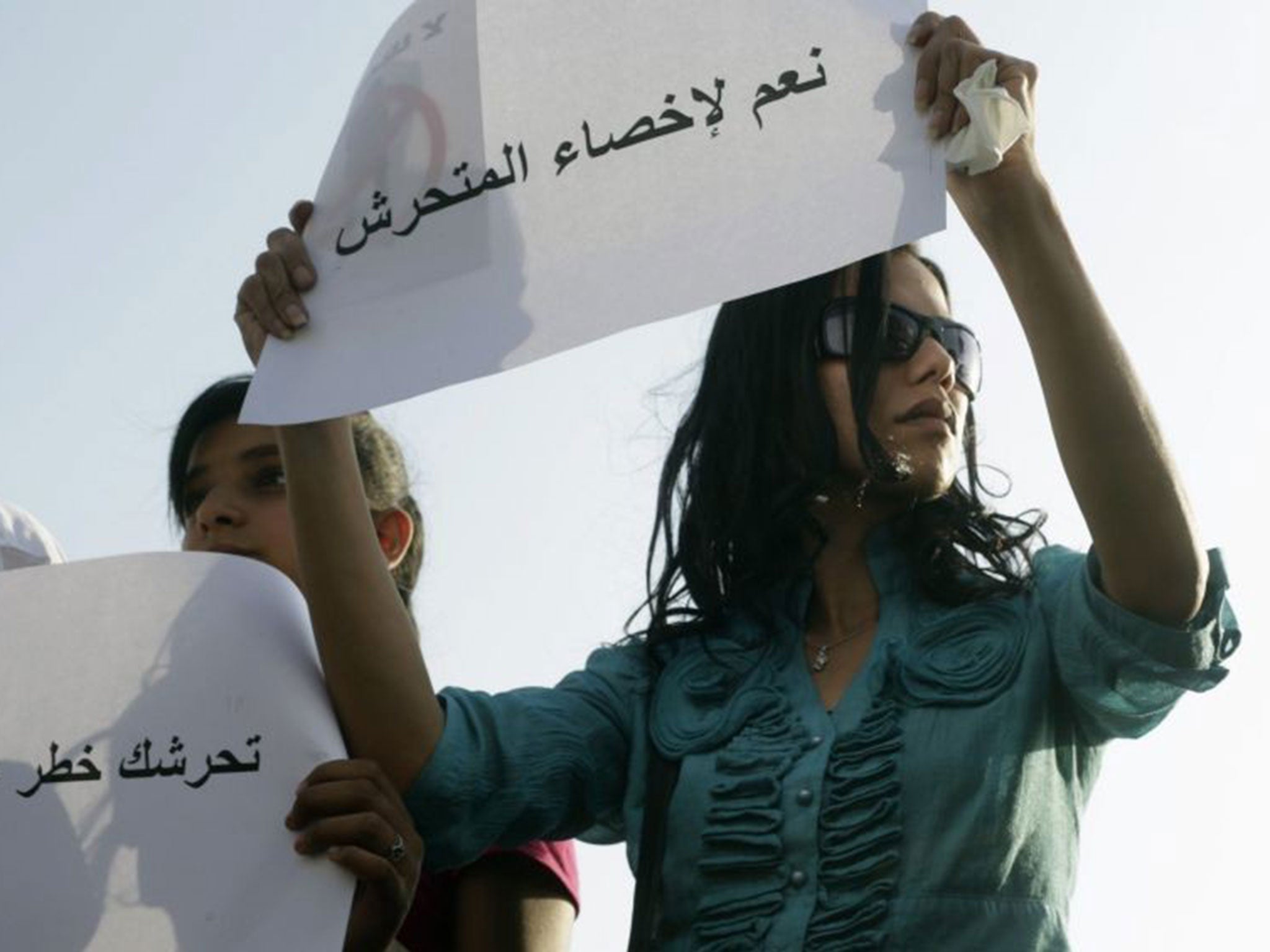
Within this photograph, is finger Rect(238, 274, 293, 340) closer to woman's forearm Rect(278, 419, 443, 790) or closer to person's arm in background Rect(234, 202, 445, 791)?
person's arm in background Rect(234, 202, 445, 791)

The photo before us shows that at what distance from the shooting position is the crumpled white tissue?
11.3ft

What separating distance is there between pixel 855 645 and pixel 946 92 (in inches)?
31.5

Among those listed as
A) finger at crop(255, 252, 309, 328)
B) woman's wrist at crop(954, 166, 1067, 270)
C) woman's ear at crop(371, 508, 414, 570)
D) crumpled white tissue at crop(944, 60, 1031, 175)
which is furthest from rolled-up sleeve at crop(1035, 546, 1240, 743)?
woman's ear at crop(371, 508, 414, 570)

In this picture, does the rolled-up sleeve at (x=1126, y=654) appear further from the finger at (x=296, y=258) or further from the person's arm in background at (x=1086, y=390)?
the finger at (x=296, y=258)

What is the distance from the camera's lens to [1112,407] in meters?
3.42

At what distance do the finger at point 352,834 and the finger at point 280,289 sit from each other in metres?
0.70

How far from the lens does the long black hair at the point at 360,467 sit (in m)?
4.84

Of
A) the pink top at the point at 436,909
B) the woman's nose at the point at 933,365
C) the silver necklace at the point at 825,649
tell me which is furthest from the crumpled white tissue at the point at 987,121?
the pink top at the point at 436,909

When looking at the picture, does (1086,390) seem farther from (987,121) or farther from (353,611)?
(353,611)

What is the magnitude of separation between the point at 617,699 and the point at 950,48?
1.05 meters

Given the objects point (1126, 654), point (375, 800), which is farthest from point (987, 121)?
point (375, 800)

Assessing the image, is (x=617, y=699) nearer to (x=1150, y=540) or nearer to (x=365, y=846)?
(x=365, y=846)

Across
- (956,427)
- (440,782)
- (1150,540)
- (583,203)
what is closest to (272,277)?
(583,203)

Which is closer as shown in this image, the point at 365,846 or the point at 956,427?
the point at 365,846
